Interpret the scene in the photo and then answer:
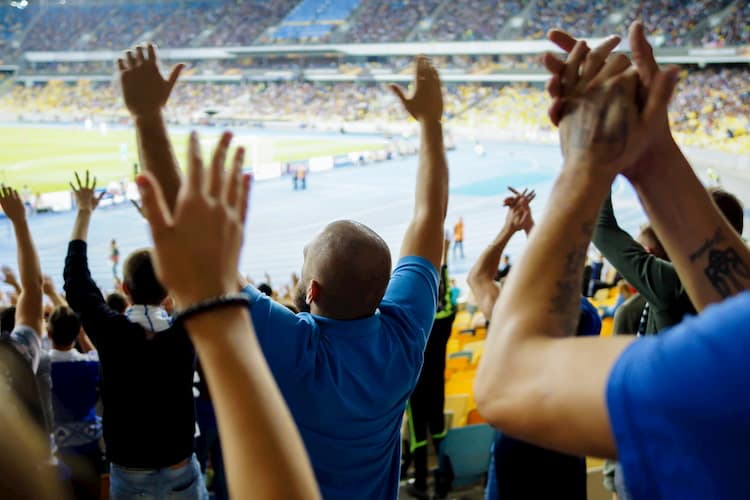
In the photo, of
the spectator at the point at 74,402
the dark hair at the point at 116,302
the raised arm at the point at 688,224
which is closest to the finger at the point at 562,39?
the raised arm at the point at 688,224

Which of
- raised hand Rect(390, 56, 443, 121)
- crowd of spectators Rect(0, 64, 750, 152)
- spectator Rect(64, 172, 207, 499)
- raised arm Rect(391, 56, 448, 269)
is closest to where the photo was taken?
raised arm Rect(391, 56, 448, 269)

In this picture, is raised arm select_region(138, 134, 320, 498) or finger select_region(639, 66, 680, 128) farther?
finger select_region(639, 66, 680, 128)

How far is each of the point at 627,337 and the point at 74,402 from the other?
2.75m

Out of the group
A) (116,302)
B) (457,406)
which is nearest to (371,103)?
(457,406)

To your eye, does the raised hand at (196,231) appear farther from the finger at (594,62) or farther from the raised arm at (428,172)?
the raised arm at (428,172)

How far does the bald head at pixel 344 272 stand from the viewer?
5.05ft

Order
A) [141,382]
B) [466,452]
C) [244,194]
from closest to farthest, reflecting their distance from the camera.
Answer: [244,194] → [141,382] → [466,452]

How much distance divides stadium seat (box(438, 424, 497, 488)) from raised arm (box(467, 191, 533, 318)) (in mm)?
1603

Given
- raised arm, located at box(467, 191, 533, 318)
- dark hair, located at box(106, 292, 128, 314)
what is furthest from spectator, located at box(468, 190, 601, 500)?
dark hair, located at box(106, 292, 128, 314)

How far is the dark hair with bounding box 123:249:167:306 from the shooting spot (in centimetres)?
228

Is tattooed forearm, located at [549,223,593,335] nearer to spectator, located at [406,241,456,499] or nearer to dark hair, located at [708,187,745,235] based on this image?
dark hair, located at [708,187,745,235]

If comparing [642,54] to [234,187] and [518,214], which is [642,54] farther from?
[518,214]

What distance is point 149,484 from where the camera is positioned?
2.23 m

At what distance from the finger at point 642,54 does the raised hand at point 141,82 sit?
37.1 inches
